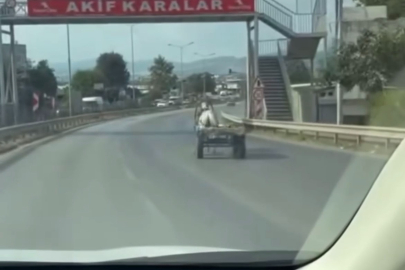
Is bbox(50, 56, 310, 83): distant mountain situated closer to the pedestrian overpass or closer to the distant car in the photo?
Answer: the pedestrian overpass

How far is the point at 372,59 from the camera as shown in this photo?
18.3 feet

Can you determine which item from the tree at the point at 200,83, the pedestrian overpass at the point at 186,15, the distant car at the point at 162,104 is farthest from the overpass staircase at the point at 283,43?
the distant car at the point at 162,104

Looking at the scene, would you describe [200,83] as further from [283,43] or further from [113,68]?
[283,43]

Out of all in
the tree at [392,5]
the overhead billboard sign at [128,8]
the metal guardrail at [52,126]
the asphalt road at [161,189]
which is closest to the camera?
the tree at [392,5]

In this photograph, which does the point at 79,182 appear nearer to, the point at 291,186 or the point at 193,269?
the point at 291,186

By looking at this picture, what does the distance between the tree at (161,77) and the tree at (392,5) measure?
2313 mm

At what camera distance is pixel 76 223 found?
7891 mm

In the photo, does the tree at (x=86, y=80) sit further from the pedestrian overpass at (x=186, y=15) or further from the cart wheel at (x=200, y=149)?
the cart wheel at (x=200, y=149)

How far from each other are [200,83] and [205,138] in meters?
3.84

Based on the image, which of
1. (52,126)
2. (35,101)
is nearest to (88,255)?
(35,101)

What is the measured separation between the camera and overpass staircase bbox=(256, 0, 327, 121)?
6.83m

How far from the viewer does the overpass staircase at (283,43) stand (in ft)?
22.4

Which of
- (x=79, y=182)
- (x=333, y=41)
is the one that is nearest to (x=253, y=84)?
(x=79, y=182)

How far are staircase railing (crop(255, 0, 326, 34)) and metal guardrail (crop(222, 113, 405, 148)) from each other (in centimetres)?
89
